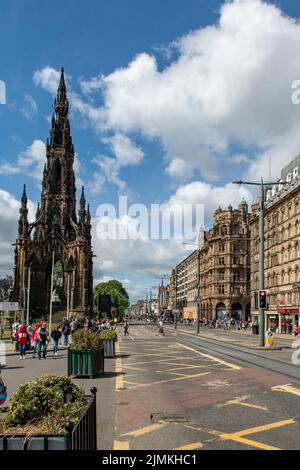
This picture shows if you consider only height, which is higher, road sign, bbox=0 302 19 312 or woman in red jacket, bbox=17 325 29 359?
road sign, bbox=0 302 19 312

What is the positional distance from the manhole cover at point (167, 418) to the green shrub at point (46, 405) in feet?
12.2

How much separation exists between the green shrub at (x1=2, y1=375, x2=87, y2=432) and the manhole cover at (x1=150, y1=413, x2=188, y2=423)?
3725mm

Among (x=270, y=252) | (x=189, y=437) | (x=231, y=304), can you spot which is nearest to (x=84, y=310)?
(x=231, y=304)

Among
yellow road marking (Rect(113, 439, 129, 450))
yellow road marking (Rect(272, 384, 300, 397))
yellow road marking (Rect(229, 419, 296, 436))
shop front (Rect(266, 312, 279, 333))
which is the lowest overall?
shop front (Rect(266, 312, 279, 333))

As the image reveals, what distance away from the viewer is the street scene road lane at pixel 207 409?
753 centimetres

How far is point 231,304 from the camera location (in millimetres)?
92062

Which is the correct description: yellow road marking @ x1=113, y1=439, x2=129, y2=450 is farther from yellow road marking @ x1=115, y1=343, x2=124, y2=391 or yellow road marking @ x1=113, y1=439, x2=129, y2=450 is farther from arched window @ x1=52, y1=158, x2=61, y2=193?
arched window @ x1=52, y1=158, x2=61, y2=193

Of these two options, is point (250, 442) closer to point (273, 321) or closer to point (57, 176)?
point (273, 321)

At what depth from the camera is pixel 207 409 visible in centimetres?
1005

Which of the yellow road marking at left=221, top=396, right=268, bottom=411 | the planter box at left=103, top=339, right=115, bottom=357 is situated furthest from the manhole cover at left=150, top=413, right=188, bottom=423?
the planter box at left=103, top=339, right=115, bottom=357

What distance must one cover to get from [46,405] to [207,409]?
5775 millimetres

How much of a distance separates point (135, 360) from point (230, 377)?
21.3 feet

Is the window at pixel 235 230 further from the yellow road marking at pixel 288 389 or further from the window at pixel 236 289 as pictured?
the yellow road marking at pixel 288 389

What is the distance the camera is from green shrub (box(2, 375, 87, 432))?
4647 mm
